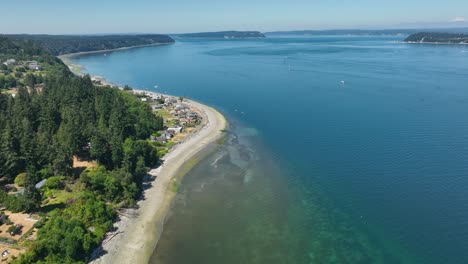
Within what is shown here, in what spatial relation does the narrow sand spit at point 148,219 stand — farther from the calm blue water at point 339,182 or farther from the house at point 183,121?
the house at point 183,121

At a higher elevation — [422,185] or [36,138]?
[36,138]

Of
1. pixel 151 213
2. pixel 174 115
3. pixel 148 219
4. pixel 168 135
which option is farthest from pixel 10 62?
pixel 148 219

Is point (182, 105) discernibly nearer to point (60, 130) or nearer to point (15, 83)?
point (60, 130)

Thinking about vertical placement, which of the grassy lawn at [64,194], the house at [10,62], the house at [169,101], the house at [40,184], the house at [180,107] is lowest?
the grassy lawn at [64,194]

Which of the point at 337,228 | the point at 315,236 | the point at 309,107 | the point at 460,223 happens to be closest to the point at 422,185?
the point at 460,223

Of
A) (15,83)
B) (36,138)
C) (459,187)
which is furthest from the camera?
(15,83)

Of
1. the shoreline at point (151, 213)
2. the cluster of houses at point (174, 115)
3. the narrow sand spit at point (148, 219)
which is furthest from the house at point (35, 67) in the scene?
the narrow sand spit at point (148, 219)

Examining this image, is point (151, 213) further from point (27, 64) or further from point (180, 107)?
point (27, 64)
